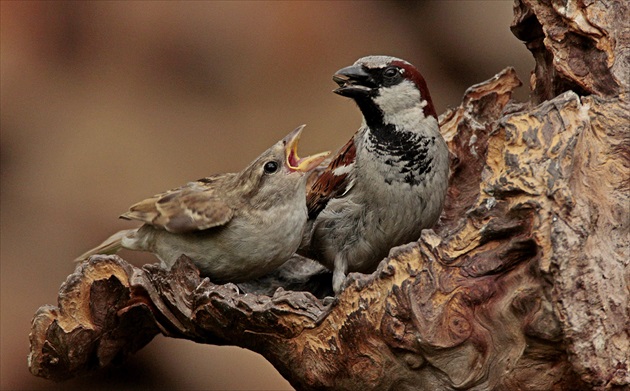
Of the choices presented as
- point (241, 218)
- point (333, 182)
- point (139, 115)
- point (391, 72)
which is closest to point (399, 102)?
point (391, 72)

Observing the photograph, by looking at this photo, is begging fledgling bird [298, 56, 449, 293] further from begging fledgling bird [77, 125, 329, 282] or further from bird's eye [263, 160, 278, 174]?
bird's eye [263, 160, 278, 174]

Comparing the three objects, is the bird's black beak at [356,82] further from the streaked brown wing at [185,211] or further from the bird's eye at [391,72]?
the streaked brown wing at [185,211]

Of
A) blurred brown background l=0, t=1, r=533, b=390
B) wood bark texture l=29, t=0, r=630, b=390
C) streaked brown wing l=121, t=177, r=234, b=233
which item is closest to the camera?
wood bark texture l=29, t=0, r=630, b=390

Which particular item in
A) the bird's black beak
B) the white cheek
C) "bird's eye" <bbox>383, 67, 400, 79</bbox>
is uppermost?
the bird's black beak

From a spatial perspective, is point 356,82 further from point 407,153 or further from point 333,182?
point 333,182

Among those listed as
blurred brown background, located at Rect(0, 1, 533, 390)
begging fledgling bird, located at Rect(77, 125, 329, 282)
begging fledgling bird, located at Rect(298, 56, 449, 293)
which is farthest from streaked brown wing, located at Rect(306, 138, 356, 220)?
blurred brown background, located at Rect(0, 1, 533, 390)

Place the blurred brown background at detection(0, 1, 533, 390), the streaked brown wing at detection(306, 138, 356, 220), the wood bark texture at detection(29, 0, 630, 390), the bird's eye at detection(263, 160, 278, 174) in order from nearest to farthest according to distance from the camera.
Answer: the wood bark texture at detection(29, 0, 630, 390)
the bird's eye at detection(263, 160, 278, 174)
the streaked brown wing at detection(306, 138, 356, 220)
the blurred brown background at detection(0, 1, 533, 390)

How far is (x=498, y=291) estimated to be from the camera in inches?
117

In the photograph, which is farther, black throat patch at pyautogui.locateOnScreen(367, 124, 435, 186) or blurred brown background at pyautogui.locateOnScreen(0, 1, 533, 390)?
blurred brown background at pyautogui.locateOnScreen(0, 1, 533, 390)

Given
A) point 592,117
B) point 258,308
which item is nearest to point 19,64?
point 258,308

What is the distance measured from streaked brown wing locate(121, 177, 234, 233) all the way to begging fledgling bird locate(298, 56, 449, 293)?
1.56ft

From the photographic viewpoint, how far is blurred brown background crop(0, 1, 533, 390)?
579 centimetres

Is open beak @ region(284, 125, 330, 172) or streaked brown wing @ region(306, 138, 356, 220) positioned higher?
open beak @ region(284, 125, 330, 172)

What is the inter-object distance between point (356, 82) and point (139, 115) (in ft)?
7.16
